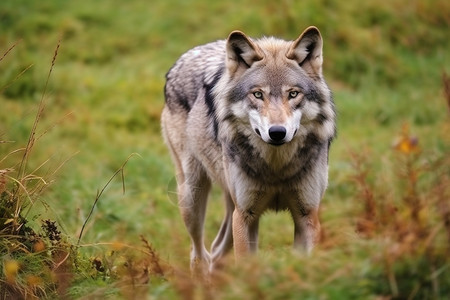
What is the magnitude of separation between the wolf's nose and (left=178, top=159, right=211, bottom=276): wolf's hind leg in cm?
176

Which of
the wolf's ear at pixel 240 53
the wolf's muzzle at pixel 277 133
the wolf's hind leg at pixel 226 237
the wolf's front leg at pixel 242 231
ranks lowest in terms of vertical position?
the wolf's hind leg at pixel 226 237

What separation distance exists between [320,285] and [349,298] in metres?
0.15

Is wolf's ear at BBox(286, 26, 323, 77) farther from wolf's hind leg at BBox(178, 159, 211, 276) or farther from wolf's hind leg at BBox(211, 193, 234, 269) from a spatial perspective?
wolf's hind leg at BBox(211, 193, 234, 269)

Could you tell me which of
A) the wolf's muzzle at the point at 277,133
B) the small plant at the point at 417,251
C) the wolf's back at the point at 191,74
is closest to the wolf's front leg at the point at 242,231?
the wolf's muzzle at the point at 277,133

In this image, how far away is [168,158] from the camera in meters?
9.07

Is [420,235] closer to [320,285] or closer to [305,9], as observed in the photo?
[320,285]

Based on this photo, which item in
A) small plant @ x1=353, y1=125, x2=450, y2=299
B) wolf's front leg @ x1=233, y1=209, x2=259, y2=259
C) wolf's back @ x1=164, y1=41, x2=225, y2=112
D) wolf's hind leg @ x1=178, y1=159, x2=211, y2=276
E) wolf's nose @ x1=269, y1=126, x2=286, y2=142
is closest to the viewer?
small plant @ x1=353, y1=125, x2=450, y2=299

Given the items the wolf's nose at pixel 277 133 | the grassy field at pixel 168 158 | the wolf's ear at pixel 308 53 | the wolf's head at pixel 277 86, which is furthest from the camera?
the wolf's ear at pixel 308 53

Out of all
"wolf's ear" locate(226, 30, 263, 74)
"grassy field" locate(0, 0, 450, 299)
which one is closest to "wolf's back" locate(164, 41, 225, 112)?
"wolf's ear" locate(226, 30, 263, 74)

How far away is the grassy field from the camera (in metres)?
3.56

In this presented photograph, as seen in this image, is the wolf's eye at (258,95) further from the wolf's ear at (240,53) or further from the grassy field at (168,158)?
the grassy field at (168,158)

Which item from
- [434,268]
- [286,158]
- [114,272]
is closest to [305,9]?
[286,158]

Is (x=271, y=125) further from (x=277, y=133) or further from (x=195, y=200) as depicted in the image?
(x=195, y=200)

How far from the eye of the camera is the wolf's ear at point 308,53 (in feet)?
16.4
